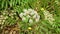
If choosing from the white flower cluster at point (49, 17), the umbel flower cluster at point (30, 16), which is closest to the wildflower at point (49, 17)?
the white flower cluster at point (49, 17)

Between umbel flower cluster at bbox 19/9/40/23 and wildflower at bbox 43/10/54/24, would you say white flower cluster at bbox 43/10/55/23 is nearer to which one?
wildflower at bbox 43/10/54/24

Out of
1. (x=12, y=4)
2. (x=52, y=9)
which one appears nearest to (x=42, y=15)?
(x=52, y=9)

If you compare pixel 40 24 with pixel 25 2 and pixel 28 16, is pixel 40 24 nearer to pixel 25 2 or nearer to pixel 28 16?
pixel 28 16

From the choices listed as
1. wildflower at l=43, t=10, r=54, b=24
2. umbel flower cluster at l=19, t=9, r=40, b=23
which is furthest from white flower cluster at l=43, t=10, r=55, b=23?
umbel flower cluster at l=19, t=9, r=40, b=23

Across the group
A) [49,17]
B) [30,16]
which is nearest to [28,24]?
[30,16]

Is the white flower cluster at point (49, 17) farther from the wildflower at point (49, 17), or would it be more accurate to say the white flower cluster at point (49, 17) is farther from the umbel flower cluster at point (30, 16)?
the umbel flower cluster at point (30, 16)
